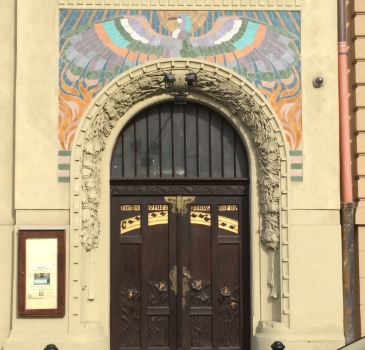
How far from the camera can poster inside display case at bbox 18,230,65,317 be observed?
11562 mm

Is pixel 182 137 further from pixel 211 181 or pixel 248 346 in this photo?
pixel 248 346

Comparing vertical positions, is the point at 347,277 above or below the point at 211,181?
below

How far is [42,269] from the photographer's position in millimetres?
11609

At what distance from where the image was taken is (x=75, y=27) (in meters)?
12.1

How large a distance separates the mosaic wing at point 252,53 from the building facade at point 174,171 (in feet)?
0.07

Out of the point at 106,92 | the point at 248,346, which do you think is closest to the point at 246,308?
the point at 248,346

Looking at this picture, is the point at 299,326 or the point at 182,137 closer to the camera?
the point at 299,326

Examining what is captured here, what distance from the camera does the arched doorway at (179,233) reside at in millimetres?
12281

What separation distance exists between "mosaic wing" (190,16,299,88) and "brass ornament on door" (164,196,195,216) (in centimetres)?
213

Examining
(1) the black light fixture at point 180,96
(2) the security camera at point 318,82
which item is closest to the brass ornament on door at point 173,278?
(1) the black light fixture at point 180,96

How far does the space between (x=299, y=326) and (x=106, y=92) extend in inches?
180

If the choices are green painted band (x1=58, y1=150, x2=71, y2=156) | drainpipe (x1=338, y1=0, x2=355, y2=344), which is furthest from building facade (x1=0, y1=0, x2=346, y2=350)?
drainpipe (x1=338, y1=0, x2=355, y2=344)

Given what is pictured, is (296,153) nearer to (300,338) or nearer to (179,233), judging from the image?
(179,233)

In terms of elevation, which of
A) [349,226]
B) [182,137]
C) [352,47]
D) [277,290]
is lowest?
[277,290]
